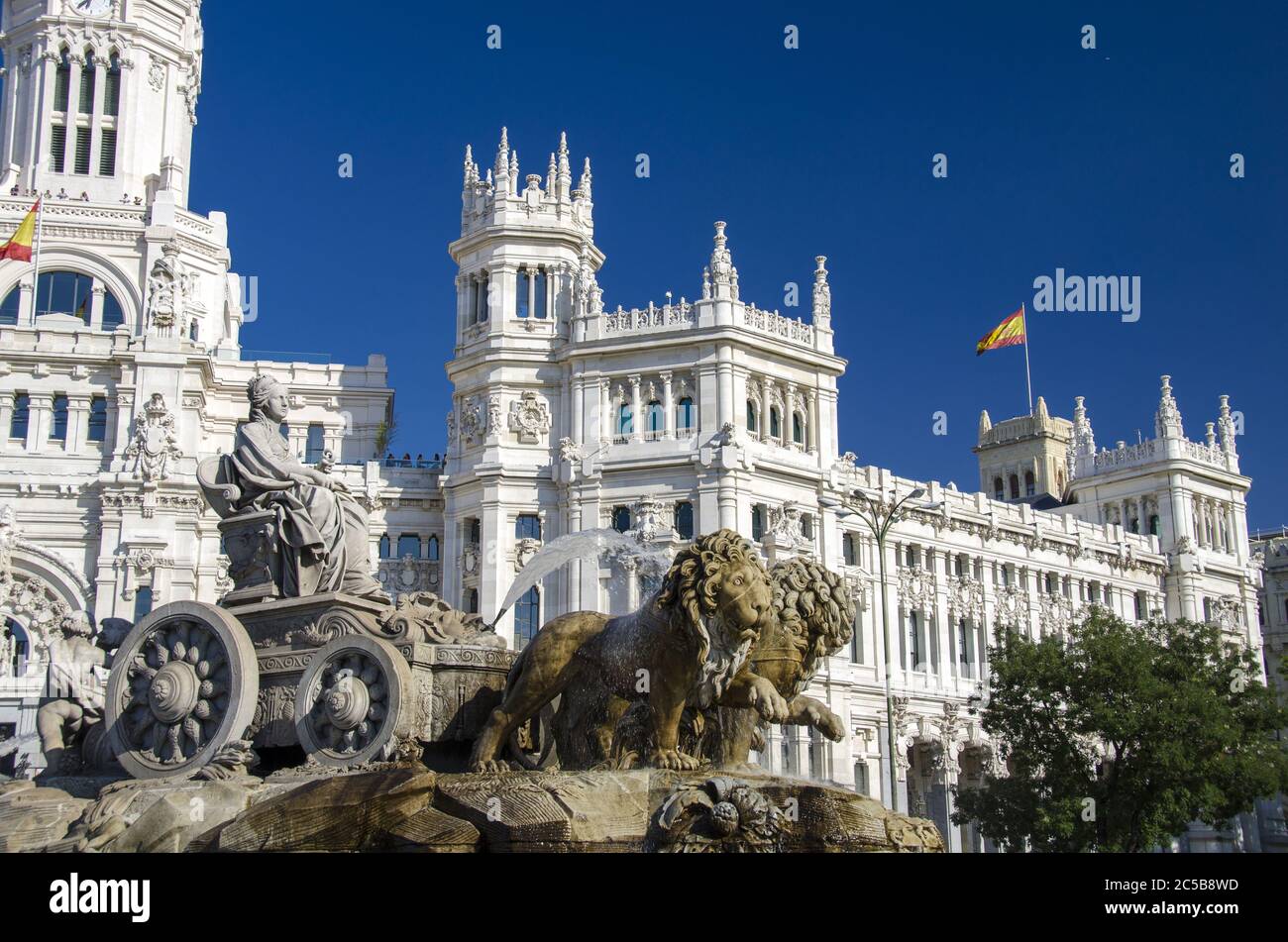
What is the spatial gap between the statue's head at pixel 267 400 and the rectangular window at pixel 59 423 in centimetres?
4565

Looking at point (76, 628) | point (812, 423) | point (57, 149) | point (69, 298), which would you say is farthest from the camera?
point (57, 149)

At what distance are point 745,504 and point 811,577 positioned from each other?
134 ft

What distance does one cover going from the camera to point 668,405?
56781mm

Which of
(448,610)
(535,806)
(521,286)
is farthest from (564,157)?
(535,806)

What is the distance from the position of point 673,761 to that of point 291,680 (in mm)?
3854

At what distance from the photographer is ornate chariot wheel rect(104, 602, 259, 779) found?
44.7 ft

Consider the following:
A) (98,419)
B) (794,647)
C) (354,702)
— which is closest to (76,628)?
(354,702)

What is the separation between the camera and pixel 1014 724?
45312mm

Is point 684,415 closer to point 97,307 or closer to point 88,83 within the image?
point 97,307

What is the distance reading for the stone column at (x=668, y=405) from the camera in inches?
2222

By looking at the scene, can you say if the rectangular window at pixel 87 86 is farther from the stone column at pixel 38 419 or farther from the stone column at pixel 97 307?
the stone column at pixel 38 419

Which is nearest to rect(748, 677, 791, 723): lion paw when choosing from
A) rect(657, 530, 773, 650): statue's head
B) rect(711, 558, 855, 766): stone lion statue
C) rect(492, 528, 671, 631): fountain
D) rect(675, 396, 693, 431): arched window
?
rect(711, 558, 855, 766): stone lion statue

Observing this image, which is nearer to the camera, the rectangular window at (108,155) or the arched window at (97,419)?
the arched window at (97,419)

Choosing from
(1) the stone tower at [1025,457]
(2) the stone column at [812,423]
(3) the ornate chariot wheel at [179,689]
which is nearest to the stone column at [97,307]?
(2) the stone column at [812,423]
